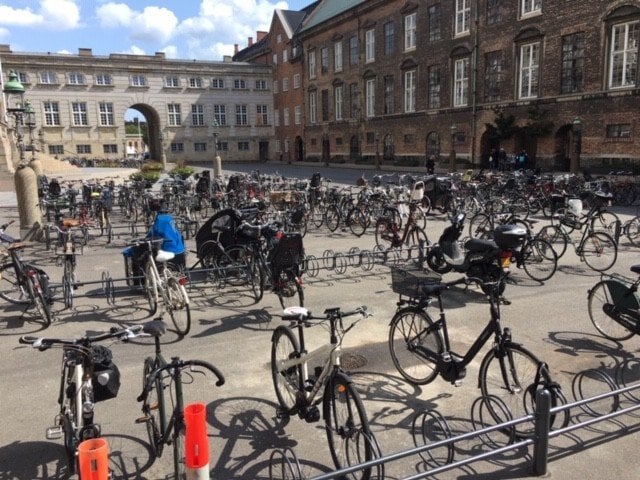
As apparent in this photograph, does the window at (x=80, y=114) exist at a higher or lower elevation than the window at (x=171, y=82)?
lower

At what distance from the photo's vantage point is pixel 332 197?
15.7 metres

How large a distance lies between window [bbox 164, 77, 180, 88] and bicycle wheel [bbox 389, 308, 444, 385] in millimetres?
59359

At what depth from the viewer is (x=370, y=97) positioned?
1736 inches

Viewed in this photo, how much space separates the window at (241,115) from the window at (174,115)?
6.91 m

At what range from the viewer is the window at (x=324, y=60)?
50250mm

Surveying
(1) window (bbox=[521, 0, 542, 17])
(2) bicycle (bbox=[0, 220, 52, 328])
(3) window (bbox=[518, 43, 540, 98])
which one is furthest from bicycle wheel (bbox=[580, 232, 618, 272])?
(1) window (bbox=[521, 0, 542, 17])

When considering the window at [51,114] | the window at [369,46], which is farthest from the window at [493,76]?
the window at [51,114]

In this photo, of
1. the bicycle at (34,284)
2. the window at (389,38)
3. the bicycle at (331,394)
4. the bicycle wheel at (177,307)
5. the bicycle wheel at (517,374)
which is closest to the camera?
the bicycle at (331,394)

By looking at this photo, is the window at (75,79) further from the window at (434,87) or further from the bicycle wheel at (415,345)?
the bicycle wheel at (415,345)

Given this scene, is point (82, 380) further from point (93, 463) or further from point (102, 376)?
point (93, 463)

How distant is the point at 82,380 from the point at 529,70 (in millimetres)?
30366

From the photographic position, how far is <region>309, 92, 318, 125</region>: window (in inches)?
2117

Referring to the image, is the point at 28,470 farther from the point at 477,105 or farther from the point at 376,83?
the point at 376,83

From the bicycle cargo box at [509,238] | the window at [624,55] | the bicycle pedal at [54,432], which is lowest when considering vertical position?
the bicycle pedal at [54,432]
